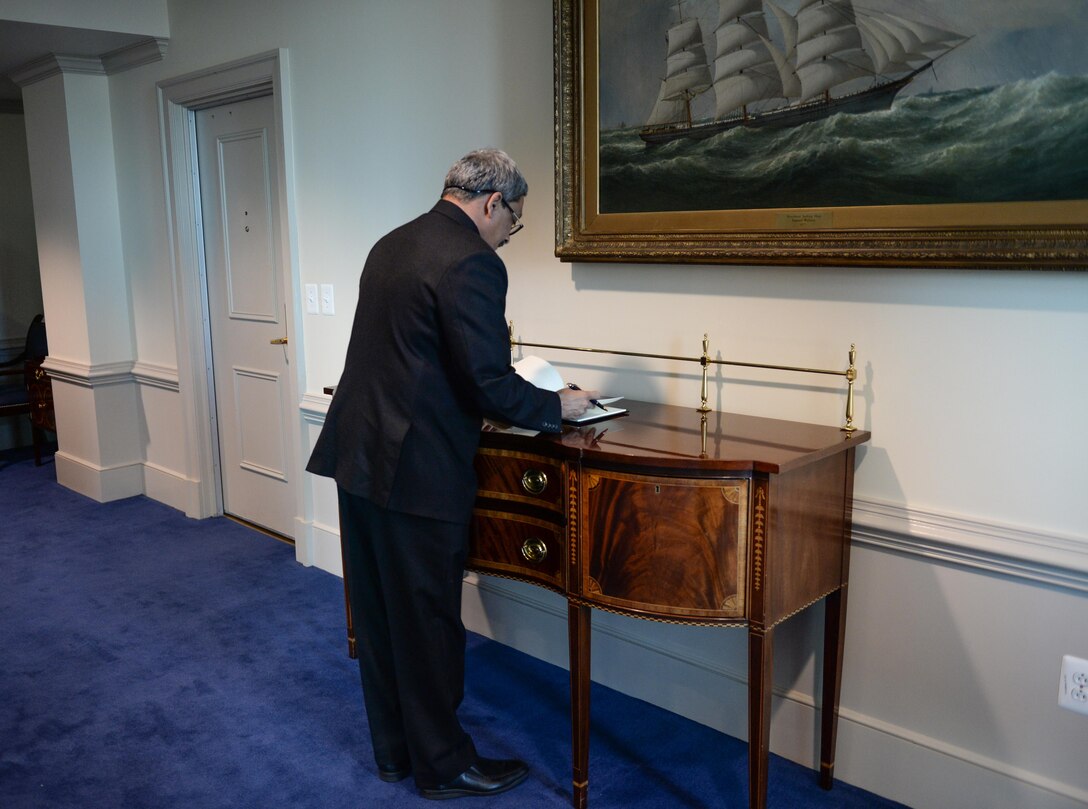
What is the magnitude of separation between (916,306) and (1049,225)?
34cm

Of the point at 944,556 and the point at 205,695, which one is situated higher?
the point at 944,556

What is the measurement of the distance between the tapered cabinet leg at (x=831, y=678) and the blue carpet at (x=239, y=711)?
2.8 inches

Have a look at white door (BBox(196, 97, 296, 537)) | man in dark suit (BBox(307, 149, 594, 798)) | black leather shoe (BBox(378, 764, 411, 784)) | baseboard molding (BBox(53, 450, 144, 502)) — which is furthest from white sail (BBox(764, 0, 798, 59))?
baseboard molding (BBox(53, 450, 144, 502))

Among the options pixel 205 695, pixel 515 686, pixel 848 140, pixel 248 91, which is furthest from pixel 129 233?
pixel 848 140

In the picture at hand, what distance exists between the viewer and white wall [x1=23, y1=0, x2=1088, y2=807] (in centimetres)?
211

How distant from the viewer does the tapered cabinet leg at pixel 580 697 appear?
236cm

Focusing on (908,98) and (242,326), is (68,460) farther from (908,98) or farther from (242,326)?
(908,98)

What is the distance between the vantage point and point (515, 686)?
3092 millimetres

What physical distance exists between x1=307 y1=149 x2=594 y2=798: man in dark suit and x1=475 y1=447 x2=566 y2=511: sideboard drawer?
11 centimetres

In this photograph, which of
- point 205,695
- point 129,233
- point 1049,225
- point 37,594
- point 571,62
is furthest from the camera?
point 129,233

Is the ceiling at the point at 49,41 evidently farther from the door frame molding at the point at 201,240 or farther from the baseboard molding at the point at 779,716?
the baseboard molding at the point at 779,716

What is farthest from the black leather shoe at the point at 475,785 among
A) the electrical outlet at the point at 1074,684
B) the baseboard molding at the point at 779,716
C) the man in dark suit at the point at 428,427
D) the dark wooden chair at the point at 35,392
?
the dark wooden chair at the point at 35,392

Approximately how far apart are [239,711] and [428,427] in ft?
4.31

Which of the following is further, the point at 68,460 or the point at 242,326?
the point at 68,460
